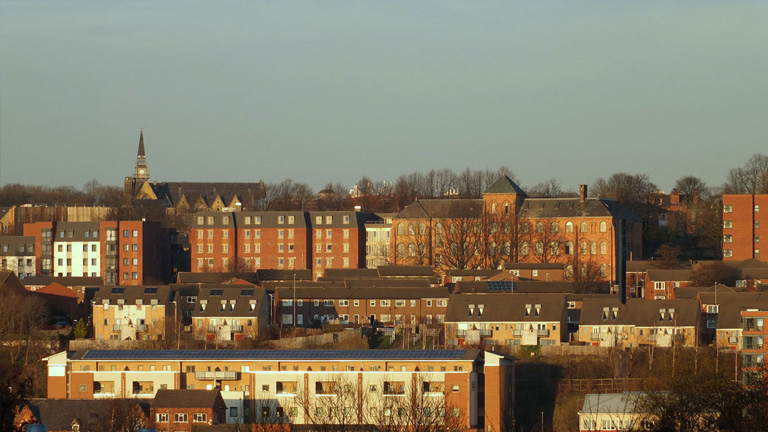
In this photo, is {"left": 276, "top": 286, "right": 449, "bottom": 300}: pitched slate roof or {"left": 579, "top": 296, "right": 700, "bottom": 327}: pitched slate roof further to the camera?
{"left": 276, "top": 286, "right": 449, "bottom": 300}: pitched slate roof

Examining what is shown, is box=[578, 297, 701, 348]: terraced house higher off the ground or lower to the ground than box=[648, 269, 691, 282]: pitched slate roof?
lower

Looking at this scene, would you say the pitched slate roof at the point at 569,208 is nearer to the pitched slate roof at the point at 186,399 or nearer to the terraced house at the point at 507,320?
the terraced house at the point at 507,320

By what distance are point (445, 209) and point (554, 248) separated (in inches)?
353

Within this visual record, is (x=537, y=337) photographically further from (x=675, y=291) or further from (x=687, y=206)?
(x=687, y=206)

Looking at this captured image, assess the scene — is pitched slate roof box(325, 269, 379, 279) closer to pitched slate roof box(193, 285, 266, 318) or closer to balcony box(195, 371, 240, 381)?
pitched slate roof box(193, 285, 266, 318)

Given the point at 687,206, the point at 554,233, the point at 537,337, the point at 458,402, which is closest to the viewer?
the point at 458,402

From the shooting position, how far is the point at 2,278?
85.9 metres

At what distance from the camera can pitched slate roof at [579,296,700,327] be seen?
242 feet

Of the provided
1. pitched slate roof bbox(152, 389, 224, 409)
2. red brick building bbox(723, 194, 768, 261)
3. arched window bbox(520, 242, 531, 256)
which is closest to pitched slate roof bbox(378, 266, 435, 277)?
arched window bbox(520, 242, 531, 256)

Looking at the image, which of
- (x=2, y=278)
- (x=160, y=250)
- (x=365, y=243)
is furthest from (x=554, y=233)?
(x=2, y=278)

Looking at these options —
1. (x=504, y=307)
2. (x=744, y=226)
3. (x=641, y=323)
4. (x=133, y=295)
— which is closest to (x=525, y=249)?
(x=744, y=226)

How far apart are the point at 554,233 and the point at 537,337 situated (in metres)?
25.9

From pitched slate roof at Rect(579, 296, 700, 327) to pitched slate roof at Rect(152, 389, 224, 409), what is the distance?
23034mm

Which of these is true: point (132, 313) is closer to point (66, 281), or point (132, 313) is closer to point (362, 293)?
point (362, 293)
